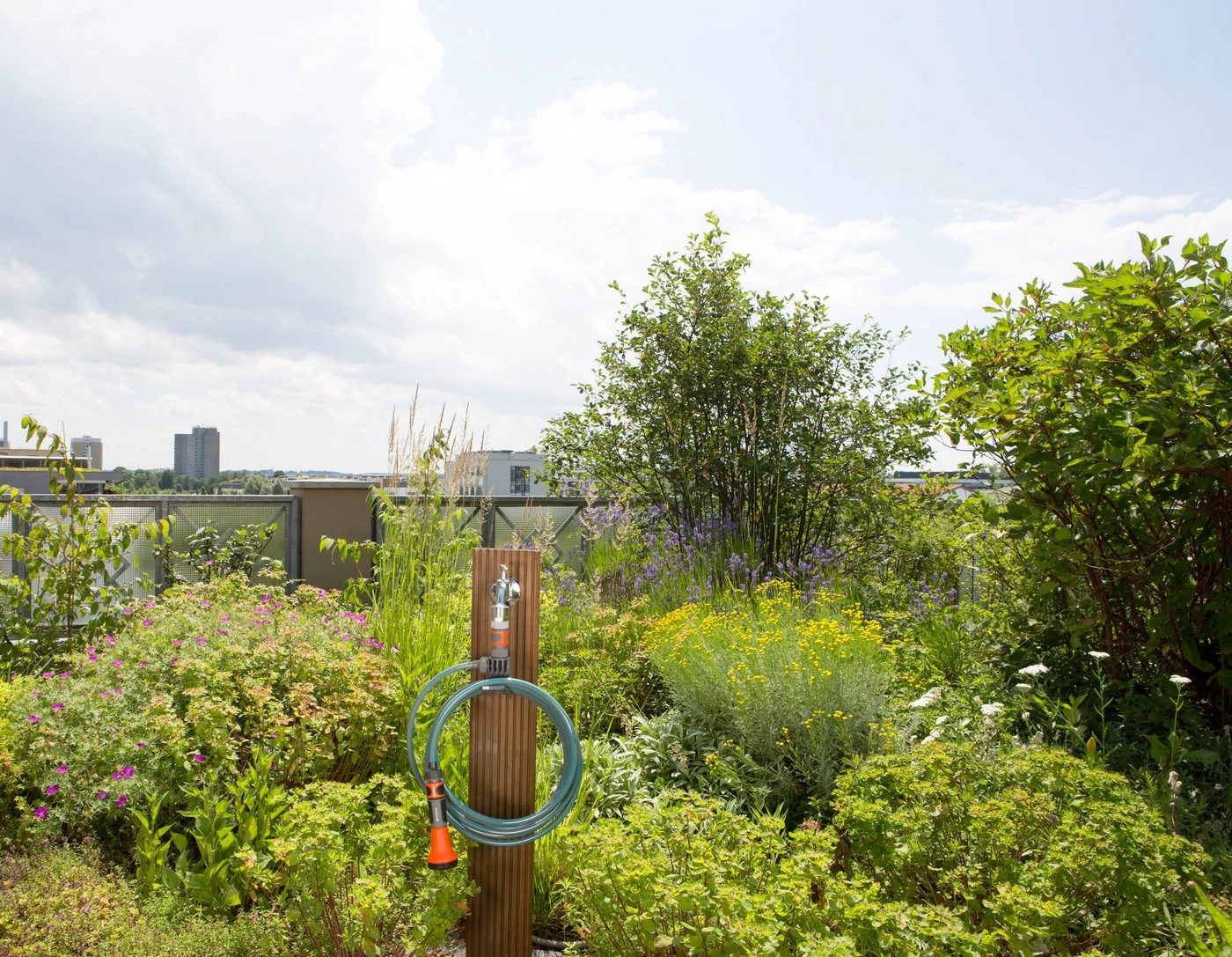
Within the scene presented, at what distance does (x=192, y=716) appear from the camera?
2.70 meters

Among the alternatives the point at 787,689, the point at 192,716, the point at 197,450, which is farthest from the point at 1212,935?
the point at 197,450

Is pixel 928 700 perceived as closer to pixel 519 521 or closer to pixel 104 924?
pixel 104 924

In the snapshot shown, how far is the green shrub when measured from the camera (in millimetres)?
2682

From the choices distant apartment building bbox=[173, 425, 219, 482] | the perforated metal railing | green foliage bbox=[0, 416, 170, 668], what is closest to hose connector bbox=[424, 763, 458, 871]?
green foliage bbox=[0, 416, 170, 668]

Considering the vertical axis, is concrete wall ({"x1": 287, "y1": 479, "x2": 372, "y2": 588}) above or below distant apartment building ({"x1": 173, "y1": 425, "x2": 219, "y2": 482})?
below

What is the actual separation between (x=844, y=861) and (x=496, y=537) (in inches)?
231

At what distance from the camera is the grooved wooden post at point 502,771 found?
2.21 m

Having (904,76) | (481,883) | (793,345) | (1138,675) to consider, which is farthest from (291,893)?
(793,345)

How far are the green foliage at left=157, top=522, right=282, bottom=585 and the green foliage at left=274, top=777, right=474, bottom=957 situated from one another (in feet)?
16.2

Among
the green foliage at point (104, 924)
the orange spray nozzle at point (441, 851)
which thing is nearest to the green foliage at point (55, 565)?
the green foliage at point (104, 924)

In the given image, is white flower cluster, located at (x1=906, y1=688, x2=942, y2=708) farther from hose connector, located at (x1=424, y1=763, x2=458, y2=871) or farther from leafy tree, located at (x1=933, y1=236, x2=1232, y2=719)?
hose connector, located at (x1=424, y1=763, x2=458, y2=871)

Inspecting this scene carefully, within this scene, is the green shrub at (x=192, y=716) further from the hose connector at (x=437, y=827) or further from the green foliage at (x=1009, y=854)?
the green foliage at (x=1009, y=854)

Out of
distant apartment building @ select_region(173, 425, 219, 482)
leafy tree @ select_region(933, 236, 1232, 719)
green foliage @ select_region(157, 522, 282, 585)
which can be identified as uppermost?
distant apartment building @ select_region(173, 425, 219, 482)

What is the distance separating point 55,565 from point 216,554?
88.0 inches
